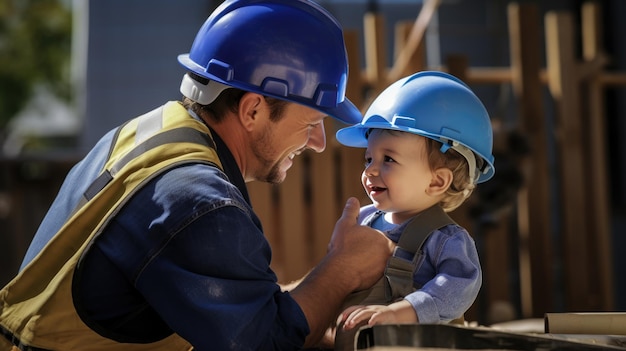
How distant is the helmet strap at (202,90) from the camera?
2566mm

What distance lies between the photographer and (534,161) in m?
6.20

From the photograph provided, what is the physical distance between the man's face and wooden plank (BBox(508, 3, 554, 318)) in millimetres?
3732

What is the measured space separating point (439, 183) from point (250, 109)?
57 cm

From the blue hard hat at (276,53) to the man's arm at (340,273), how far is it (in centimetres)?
36

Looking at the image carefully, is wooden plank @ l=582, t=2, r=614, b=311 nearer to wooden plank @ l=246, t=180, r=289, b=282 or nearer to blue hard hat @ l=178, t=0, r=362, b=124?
wooden plank @ l=246, t=180, r=289, b=282

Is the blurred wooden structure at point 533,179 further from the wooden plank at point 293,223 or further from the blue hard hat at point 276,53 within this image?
the blue hard hat at point 276,53

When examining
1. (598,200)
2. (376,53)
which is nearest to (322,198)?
(376,53)

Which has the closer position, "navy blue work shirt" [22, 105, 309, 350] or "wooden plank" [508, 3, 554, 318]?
"navy blue work shirt" [22, 105, 309, 350]

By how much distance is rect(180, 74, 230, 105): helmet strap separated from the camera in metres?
2.57

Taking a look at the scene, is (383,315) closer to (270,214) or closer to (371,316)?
(371,316)

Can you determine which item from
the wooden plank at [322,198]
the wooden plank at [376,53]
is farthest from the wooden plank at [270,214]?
the wooden plank at [376,53]

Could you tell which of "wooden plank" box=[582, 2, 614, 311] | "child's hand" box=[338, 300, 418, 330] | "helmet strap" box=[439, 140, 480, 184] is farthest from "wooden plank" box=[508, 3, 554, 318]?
"child's hand" box=[338, 300, 418, 330]

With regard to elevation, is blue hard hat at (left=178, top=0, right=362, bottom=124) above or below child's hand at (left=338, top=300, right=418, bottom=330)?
above

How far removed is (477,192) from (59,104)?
21.7 metres
